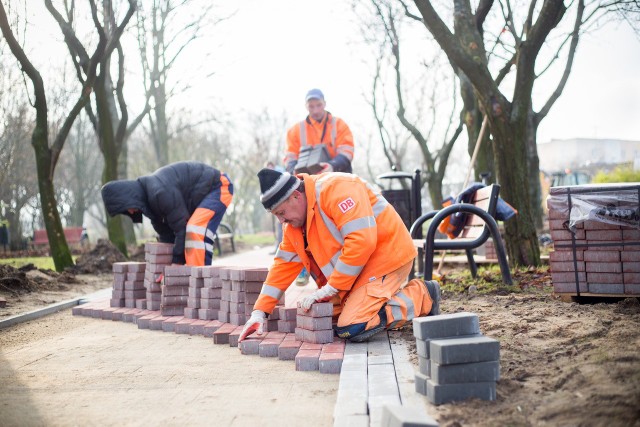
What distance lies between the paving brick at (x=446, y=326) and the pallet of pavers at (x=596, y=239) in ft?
7.83

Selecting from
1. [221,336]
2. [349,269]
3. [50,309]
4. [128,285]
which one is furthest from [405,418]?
[50,309]

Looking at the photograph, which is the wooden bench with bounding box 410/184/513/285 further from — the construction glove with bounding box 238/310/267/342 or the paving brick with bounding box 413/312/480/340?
the paving brick with bounding box 413/312/480/340

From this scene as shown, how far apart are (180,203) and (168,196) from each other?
0.61 feet

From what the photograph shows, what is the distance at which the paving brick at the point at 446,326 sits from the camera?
3.43 metres

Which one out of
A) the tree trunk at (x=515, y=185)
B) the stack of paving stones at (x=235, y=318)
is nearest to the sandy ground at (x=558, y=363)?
the stack of paving stones at (x=235, y=318)

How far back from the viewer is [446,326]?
11.4ft

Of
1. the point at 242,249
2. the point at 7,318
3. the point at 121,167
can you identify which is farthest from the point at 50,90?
the point at 7,318

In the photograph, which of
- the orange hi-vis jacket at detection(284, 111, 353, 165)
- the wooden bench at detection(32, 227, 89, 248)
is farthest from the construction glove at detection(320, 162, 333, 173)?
the wooden bench at detection(32, 227, 89, 248)

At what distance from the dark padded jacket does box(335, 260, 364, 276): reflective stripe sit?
3.26 metres

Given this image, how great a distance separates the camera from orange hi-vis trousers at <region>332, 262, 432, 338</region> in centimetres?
473

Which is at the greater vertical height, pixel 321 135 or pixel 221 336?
pixel 321 135

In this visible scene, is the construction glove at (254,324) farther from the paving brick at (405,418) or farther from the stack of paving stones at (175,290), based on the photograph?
the paving brick at (405,418)

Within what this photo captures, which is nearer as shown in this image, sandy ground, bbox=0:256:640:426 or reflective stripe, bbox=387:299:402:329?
sandy ground, bbox=0:256:640:426

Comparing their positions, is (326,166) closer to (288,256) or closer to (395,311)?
(288,256)
